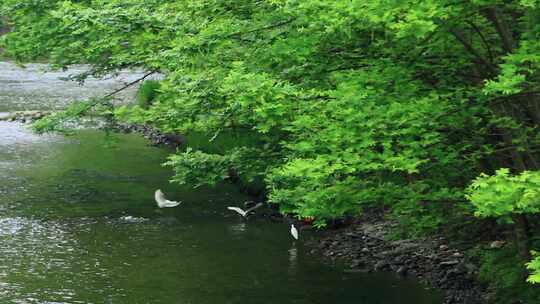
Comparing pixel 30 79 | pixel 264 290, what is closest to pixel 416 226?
pixel 264 290

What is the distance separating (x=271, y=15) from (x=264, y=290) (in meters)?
6.31

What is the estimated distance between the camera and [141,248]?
888 inches

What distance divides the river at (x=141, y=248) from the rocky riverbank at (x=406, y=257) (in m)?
0.53

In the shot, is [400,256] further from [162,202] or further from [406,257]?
[162,202]

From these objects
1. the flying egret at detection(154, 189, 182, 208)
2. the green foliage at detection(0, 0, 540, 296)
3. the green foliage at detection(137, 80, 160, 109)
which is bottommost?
the green foliage at detection(137, 80, 160, 109)

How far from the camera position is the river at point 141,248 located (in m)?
19.1

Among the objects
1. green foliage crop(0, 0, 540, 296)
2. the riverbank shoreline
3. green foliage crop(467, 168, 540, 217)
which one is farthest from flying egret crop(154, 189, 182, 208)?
green foliage crop(467, 168, 540, 217)

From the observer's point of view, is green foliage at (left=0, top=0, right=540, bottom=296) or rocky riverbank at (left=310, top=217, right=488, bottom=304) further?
rocky riverbank at (left=310, top=217, right=488, bottom=304)

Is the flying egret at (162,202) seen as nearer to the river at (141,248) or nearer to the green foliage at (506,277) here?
the river at (141,248)

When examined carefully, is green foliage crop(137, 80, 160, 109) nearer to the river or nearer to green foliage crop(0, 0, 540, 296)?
the river

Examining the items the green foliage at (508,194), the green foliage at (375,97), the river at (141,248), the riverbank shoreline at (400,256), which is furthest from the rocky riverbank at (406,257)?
the green foliage at (508,194)

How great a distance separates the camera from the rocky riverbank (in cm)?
1973

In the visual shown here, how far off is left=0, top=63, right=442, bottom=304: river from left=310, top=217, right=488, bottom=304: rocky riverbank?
529 millimetres

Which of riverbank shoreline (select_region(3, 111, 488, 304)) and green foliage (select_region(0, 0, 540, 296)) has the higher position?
green foliage (select_region(0, 0, 540, 296))
